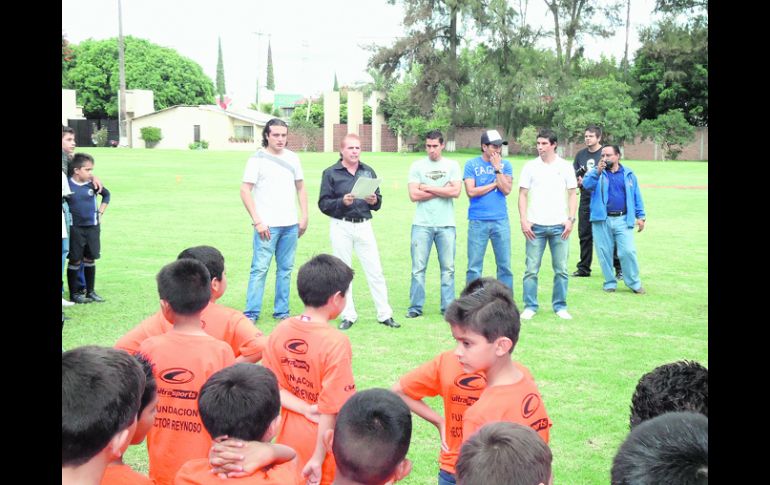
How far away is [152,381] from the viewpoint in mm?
2705

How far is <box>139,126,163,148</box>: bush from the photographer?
204 ft

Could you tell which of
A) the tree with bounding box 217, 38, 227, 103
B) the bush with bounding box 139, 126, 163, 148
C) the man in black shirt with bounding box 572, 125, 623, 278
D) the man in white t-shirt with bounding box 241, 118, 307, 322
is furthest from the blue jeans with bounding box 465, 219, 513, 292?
the tree with bounding box 217, 38, 227, 103

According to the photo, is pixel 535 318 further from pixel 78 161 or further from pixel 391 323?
pixel 78 161

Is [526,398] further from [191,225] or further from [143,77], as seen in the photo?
[143,77]

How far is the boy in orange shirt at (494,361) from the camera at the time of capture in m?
2.86

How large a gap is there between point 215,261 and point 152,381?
1.90 metres

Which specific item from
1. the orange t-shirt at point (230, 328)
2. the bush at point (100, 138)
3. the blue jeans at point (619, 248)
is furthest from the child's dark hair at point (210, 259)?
the bush at point (100, 138)

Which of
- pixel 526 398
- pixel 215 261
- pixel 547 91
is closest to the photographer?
pixel 526 398

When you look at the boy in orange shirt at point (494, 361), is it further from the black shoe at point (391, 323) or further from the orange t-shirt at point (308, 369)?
the black shoe at point (391, 323)

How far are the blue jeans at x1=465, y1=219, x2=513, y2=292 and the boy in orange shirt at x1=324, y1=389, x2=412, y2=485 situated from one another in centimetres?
603

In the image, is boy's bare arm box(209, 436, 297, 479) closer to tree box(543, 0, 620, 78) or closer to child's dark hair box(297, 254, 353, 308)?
child's dark hair box(297, 254, 353, 308)

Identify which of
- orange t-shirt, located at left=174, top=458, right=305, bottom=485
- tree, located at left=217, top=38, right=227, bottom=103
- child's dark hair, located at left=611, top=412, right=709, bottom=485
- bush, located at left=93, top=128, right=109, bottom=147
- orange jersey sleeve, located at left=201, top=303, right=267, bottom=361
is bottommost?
orange t-shirt, located at left=174, top=458, right=305, bottom=485
